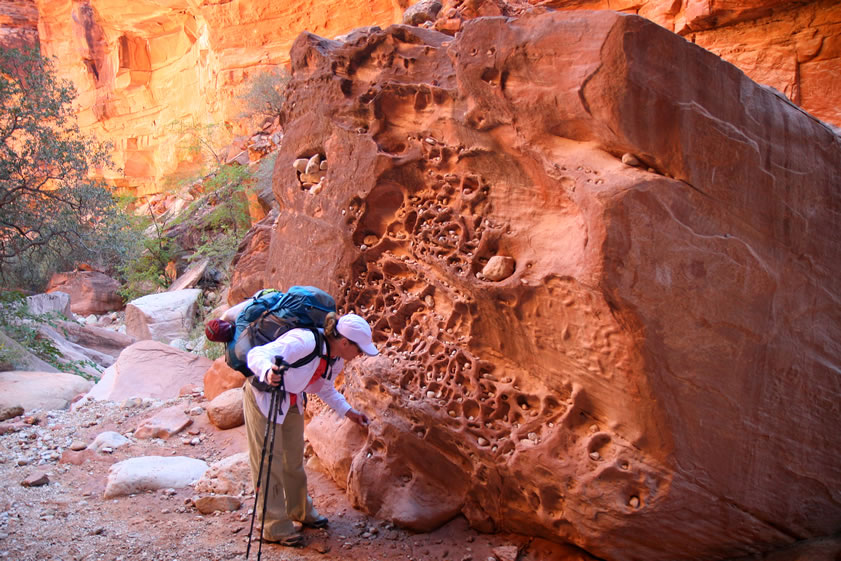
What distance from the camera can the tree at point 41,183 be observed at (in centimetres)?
855

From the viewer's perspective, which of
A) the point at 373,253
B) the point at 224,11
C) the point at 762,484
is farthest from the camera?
the point at 224,11

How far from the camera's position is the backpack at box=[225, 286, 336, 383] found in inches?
115

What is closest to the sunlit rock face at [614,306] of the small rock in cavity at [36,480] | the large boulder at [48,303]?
the small rock in cavity at [36,480]

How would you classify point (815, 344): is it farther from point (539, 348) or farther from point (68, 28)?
point (68, 28)

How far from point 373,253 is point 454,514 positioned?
1.65 metres

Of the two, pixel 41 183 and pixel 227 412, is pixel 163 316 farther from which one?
pixel 227 412

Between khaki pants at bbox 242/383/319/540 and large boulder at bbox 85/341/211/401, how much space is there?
338 cm

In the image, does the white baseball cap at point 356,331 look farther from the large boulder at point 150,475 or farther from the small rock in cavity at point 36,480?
the small rock in cavity at point 36,480

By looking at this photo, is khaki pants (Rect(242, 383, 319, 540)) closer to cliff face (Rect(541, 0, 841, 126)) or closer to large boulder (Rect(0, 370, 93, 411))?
large boulder (Rect(0, 370, 93, 411))

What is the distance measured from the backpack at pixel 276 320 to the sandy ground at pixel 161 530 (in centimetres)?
104

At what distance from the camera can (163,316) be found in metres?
11.0

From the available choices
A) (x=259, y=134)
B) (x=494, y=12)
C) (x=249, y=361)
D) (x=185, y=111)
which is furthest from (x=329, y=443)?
(x=185, y=111)

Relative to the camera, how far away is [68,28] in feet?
82.9

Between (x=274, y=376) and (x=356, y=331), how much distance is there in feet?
1.43
